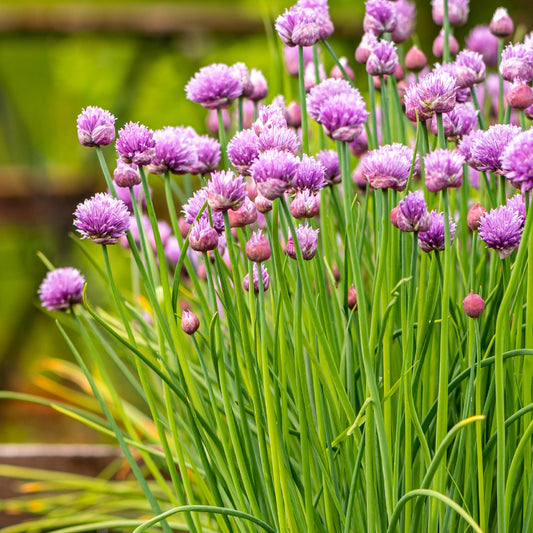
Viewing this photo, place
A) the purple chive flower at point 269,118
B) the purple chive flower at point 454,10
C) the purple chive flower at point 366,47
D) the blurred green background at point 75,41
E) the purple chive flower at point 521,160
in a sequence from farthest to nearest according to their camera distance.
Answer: the blurred green background at point 75,41 < the purple chive flower at point 454,10 < the purple chive flower at point 366,47 < the purple chive flower at point 269,118 < the purple chive flower at point 521,160

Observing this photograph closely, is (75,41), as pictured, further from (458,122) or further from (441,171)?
(441,171)

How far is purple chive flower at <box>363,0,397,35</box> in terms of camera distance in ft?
2.24

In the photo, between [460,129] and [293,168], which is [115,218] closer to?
[293,168]

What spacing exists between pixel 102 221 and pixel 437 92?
9.8 inches

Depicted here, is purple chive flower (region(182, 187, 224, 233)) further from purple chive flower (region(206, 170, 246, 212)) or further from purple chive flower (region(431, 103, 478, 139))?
purple chive flower (region(431, 103, 478, 139))

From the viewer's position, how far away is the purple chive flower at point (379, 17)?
26.9 inches

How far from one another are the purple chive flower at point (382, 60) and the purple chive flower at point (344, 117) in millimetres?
118

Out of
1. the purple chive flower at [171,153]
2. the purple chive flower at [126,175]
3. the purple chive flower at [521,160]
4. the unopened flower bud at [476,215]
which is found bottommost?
the unopened flower bud at [476,215]

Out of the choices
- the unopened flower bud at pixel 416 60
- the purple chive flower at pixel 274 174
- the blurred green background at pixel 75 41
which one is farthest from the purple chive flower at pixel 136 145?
the blurred green background at pixel 75 41

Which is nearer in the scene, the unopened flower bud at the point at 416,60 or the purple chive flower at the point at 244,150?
the purple chive flower at the point at 244,150

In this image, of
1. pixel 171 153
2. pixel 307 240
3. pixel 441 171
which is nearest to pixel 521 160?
pixel 441 171

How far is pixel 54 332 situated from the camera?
9.50 feet

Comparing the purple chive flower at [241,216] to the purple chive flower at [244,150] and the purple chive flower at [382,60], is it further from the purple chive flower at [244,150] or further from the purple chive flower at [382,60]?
the purple chive flower at [382,60]

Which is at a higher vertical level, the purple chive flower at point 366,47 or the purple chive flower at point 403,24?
the purple chive flower at point 403,24
